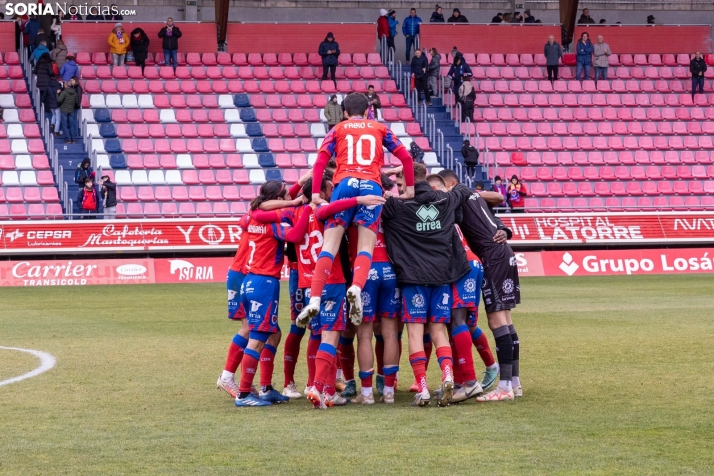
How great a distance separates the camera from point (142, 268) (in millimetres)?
26906

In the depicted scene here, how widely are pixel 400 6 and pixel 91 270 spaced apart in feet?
59.1

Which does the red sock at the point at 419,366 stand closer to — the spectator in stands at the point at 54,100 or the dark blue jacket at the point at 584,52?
the spectator in stands at the point at 54,100

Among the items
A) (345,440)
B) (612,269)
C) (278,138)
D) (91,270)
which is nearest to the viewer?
(345,440)

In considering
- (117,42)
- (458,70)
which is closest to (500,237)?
(458,70)

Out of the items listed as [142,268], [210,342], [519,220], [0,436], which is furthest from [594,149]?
[0,436]

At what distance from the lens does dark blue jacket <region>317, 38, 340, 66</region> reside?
34938mm

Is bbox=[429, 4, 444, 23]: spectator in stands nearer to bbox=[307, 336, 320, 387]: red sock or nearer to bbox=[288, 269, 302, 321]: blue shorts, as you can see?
bbox=[288, 269, 302, 321]: blue shorts

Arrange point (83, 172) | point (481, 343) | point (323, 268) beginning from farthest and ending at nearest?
1. point (83, 172)
2. point (481, 343)
3. point (323, 268)

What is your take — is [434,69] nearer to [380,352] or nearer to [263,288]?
[380,352]

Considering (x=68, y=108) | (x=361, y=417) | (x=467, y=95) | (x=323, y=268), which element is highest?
(x=467, y=95)

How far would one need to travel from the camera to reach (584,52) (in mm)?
36844

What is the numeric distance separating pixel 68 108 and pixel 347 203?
24477 millimetres

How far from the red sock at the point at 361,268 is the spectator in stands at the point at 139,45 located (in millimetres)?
27456

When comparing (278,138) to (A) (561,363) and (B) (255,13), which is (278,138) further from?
(A) (561,363)
